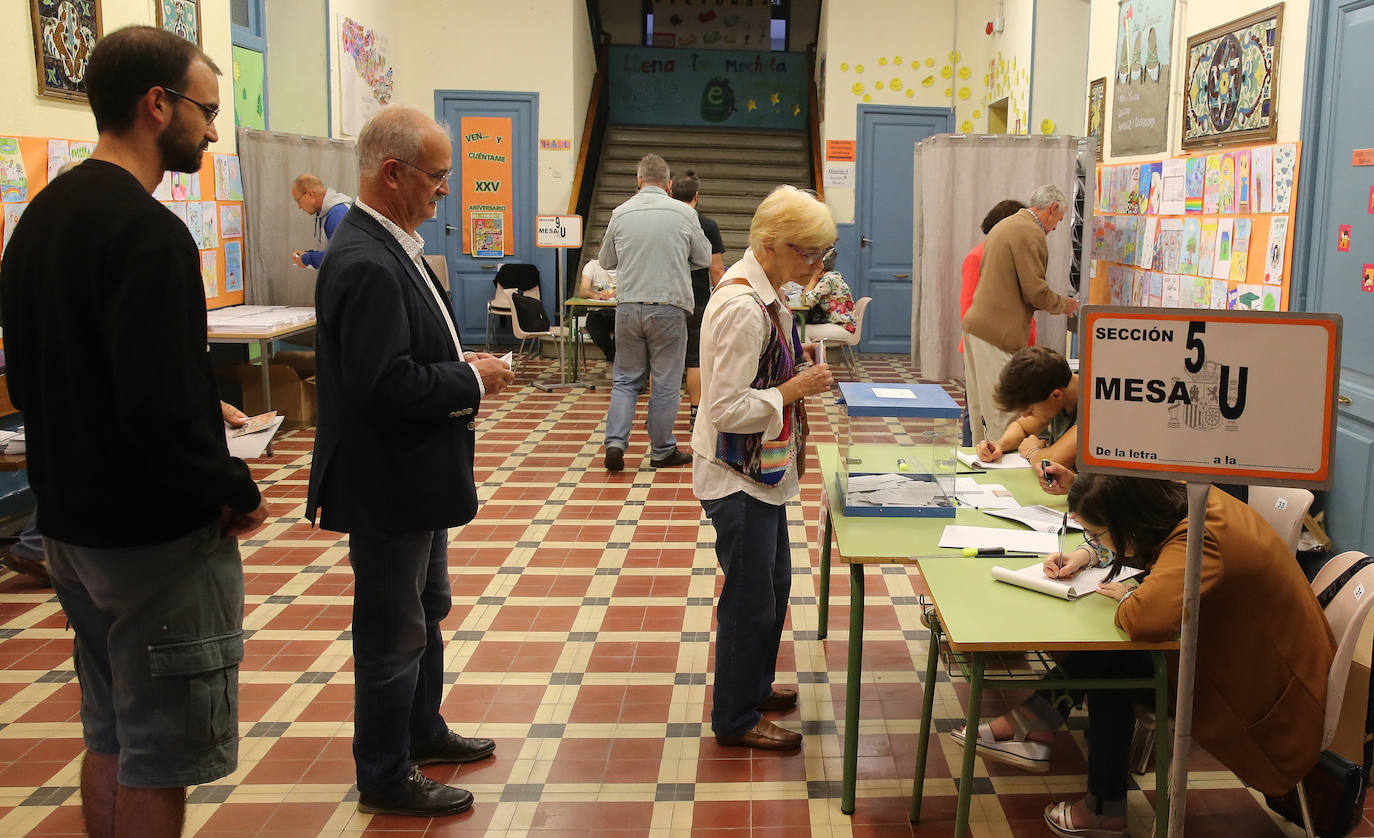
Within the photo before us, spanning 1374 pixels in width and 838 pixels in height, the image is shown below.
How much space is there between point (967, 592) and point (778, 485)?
0.59m

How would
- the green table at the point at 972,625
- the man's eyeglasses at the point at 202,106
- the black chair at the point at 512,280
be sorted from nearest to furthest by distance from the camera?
the man's eyeglasses at the point at 202,106
the green table at the point at 972,625
the black chair at the point at 512,280

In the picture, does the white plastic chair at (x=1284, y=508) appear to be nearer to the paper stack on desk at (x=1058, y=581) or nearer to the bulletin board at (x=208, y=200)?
the paper stack on desk at (x=1058, y=581)

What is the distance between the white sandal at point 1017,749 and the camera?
314 cm

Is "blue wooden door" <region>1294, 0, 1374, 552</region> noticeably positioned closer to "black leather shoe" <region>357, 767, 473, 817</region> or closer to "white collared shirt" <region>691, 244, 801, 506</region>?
"white collared shirt" <region>691, 244, 801, 506</region>

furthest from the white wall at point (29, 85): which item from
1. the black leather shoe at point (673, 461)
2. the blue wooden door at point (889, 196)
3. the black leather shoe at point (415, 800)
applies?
the blue wooden door at point (889, 196)

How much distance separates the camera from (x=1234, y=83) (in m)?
5.29

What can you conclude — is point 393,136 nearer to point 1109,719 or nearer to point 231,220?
point 1109,719

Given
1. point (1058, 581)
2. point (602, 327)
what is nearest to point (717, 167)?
point (602, 327)

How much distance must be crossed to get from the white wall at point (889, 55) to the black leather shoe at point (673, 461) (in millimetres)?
5541

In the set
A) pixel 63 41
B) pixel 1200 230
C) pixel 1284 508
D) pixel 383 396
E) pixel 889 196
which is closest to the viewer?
pixel 383 396

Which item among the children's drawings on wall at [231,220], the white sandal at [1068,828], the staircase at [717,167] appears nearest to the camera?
the white sandal at [1068,828]

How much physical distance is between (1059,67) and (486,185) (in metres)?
5.83

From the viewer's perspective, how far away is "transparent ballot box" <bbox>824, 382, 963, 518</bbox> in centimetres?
329

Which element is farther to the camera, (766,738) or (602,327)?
(602,327)
